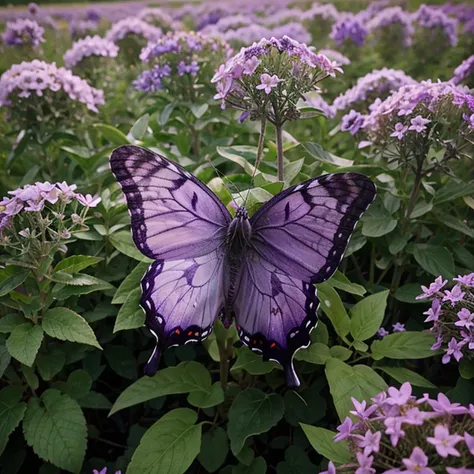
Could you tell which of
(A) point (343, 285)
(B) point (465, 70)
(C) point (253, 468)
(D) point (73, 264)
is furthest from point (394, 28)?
(C) point (253, 468)

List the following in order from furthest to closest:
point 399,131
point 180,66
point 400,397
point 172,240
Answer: point 180,66 < point 399,131 < point 172,240 < point 400,397

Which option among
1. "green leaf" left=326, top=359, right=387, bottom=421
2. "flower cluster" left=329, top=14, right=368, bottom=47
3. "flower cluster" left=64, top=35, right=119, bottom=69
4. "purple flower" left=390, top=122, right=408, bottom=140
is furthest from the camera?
"flower cluster" left=329, top=14, right=368, bottom=47

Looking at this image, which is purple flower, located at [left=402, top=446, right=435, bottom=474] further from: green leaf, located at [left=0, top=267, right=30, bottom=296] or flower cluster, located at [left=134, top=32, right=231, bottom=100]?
flower cluster, located at [left=134, top=32, right=231, bottom=100]

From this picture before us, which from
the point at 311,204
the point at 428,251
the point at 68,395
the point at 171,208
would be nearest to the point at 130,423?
Answer: the point at 68,395

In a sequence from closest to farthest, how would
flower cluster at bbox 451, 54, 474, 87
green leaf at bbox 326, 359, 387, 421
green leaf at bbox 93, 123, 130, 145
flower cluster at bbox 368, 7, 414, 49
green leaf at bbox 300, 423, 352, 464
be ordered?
green leaf at bbox 300, 423, 352, 464, green leaf at bbox 326, 359, 387, 421, green leaf at bbox 93, 123, 130, 145, flower cluster at bbox 451, 54, 474, 87, flower cluster at bbox 368, 7, 414, 49

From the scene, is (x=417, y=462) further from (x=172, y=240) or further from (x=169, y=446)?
(x=172, y=240)

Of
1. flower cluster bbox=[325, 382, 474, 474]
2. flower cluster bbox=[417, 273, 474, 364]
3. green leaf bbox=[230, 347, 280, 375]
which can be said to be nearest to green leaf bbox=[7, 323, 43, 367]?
green leaf bbox=[230, 347, 280, 375]
